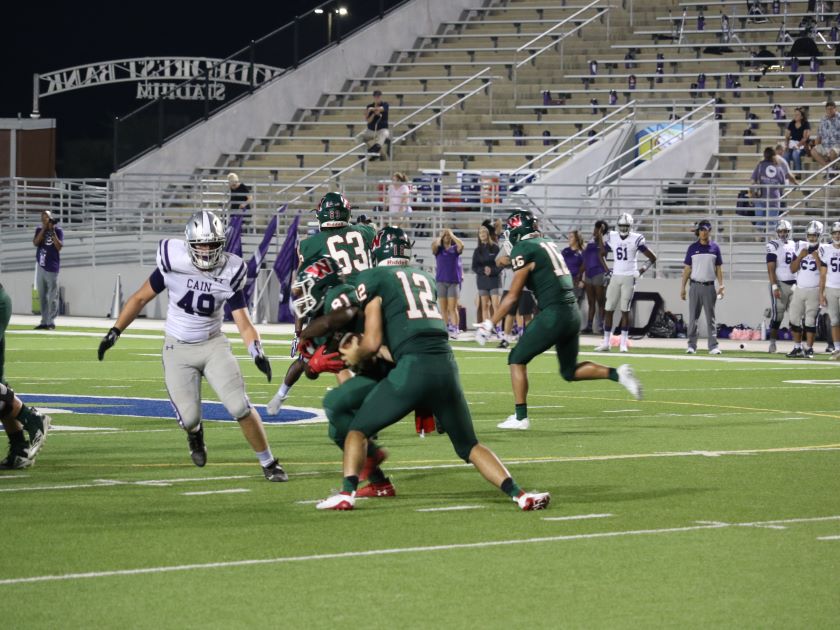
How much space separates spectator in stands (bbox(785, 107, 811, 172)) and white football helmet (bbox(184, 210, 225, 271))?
22995 mm

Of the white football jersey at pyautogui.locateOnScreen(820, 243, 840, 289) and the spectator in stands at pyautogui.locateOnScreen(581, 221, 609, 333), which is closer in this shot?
the white football jersey at pyautogui.locateOnScreen(820, 243, 840, 289)

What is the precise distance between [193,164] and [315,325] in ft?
97.8

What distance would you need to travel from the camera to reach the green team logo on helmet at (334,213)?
12.7 meters

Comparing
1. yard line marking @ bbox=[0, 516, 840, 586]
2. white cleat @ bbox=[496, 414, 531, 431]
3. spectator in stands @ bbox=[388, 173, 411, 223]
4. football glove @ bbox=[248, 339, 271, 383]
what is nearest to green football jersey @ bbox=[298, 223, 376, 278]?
white cleat @ bbox=[496, 414, 531, 431]

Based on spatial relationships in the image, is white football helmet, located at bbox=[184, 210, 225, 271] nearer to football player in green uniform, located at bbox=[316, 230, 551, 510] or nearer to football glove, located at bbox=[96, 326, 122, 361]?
football glove, located at bbox=[96, 326, 122, 361]

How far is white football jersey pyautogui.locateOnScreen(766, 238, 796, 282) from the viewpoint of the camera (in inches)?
969

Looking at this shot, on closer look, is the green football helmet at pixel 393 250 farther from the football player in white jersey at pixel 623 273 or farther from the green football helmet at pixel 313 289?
the football player in white jersey at pixel 623 273

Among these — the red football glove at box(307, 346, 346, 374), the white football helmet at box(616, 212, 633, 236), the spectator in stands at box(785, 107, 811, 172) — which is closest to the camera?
the red football glove at box(307, 346, 346, 374)

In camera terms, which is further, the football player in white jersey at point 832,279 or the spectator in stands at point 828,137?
the spectator in stands at point 828,137

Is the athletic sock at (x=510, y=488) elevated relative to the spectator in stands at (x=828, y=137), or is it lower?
lower

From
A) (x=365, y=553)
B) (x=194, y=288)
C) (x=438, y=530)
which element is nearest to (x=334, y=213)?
(x=194, y=288)

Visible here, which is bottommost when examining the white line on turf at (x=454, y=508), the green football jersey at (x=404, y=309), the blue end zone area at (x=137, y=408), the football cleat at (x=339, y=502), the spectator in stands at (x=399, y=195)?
the blue end zone area at (x=137, y=408)

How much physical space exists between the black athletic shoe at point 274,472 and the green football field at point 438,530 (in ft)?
0.36

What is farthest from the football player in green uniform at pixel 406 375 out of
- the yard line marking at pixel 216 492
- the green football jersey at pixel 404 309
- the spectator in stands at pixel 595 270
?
the spectator in stands at pixel 595 270
